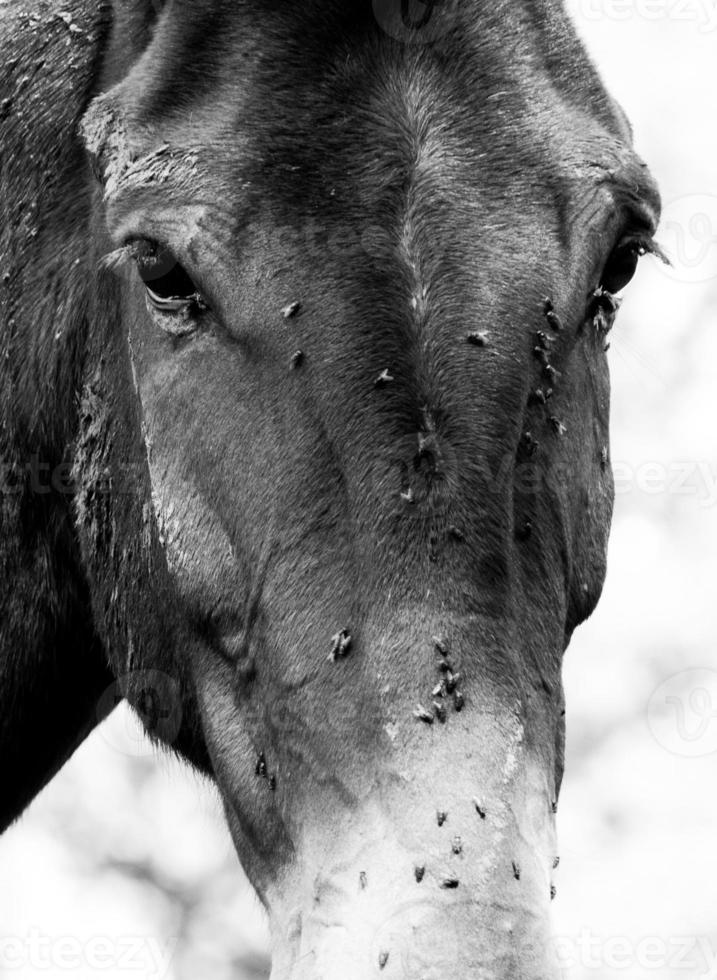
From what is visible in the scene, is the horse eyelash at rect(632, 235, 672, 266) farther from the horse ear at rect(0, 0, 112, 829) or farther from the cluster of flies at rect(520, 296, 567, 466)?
the horse ear at rect(0, 0, 112, 829)

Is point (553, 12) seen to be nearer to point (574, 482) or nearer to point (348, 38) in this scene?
point (348, 38)

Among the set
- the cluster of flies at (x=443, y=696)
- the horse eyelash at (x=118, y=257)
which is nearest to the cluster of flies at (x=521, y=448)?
the cluster of flies at (x=443, y=696)

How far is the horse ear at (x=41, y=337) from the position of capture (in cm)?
312

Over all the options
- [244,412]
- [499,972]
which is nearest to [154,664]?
[244,412]

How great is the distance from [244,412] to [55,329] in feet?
2.50

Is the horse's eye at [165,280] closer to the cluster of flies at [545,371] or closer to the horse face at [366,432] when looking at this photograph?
the horse face at [366,432]

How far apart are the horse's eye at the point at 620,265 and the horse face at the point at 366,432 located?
11 mm

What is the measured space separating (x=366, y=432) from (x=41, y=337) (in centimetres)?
105

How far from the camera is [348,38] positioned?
2.71m

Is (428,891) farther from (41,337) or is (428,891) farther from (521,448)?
(41,337)

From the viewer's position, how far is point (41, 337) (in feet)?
10.3

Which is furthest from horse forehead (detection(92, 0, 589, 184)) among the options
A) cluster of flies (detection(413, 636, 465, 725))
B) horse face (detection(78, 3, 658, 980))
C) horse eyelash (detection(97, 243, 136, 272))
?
cluster of flies (detection(413, 636, 465, 725))

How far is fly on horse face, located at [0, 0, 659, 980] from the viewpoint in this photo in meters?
2.17

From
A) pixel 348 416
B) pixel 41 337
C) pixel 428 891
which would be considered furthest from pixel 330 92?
pixel 428 891
